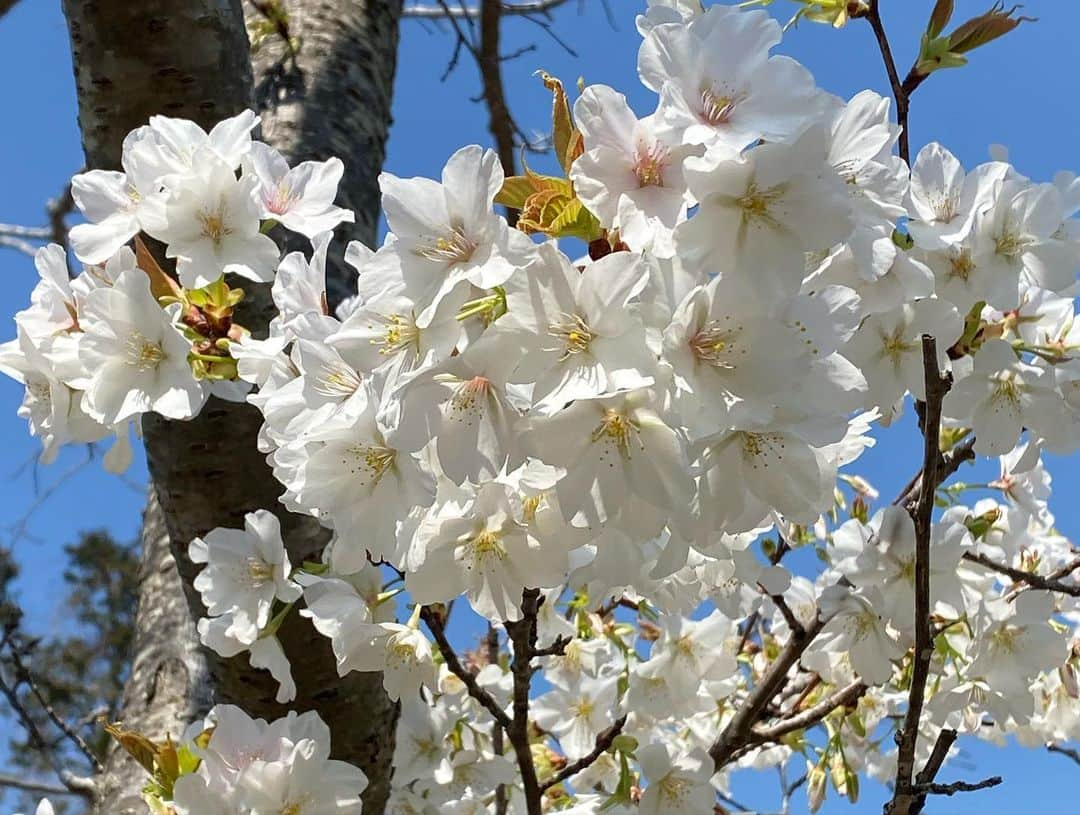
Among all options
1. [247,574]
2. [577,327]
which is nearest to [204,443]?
[247,574]

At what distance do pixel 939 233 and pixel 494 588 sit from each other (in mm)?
570

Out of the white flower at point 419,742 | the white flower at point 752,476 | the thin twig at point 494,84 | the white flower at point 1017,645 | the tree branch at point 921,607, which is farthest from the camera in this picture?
the thin twig at point 494,84

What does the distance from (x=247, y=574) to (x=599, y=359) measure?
2.21 ft

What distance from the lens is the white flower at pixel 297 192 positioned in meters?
1.04

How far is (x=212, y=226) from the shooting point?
988 mm

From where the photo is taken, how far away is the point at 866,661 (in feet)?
4.53

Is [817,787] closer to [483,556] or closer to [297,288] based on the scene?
[483,556]

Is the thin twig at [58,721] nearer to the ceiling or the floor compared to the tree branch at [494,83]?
nearer to the floor

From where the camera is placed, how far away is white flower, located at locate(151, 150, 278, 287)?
3.17ft

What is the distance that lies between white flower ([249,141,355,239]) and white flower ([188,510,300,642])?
360 millimetres

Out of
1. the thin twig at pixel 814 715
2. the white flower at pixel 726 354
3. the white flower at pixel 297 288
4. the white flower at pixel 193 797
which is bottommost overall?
the white flower at pixel 193 797

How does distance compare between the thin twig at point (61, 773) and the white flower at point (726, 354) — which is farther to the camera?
the thin twig at point (61, 773)

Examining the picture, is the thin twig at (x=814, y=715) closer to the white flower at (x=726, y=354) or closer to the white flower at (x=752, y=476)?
the white flower at (x=752, y=476)

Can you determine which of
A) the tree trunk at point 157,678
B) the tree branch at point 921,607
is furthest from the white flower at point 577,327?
the tree trunk at point 157,678
